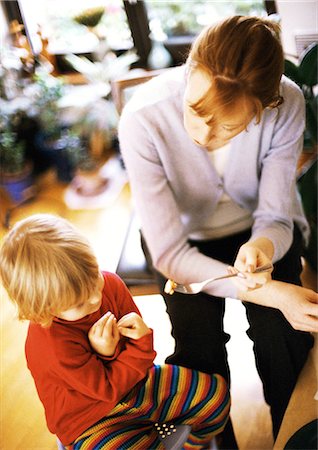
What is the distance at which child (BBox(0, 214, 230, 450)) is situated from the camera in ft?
2.68

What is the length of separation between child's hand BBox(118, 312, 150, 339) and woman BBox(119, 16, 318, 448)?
14cm

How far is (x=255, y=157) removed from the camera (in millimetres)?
1078

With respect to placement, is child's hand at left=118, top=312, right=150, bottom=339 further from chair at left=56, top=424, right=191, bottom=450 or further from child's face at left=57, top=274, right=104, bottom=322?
chair at left=56, top=424, right=191, bottom=450

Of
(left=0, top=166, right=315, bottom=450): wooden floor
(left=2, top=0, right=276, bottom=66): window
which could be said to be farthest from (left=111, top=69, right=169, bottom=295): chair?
(left=2, top=0, right=276, bottom=66): window

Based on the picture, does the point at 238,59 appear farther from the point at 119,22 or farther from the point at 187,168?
the point at 119,22

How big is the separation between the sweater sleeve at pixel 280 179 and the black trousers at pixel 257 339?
59 millimetres

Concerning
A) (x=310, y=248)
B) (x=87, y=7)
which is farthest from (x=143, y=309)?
(x=87, y=7)

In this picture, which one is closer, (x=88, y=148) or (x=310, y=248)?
(x=310, y=248)

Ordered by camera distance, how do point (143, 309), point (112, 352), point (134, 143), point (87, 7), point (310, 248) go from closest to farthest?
point (112, 352) → point (134, 143) → point (143, 309) → point (310, 248) → point (87, 7)

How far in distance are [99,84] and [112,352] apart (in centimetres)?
144

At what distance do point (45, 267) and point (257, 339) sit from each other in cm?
41

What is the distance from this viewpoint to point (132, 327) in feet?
3.01

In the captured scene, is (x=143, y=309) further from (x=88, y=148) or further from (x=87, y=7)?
(x=87, y=7)

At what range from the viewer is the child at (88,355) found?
818 mm
